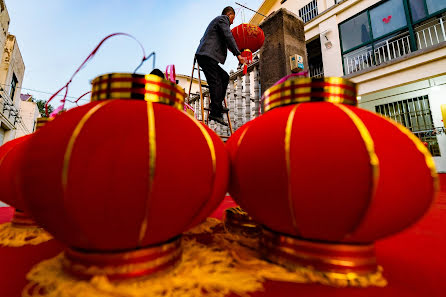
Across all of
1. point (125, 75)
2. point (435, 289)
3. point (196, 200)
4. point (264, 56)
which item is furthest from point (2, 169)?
point (264, 56)

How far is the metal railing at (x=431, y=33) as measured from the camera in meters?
5.00

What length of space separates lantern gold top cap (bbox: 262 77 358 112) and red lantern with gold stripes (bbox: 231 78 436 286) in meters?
0.06

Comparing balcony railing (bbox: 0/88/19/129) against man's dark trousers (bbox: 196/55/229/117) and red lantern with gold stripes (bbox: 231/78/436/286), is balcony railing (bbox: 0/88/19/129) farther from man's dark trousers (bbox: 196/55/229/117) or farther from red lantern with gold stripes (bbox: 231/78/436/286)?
red lantern with gold stripes (bbox: 231/78/436/286)

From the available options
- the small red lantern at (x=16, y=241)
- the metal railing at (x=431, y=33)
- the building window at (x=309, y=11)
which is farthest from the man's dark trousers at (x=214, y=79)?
the building window at (x=309, y=11)

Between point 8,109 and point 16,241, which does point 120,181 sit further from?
point 8,109

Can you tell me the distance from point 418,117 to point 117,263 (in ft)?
23.9

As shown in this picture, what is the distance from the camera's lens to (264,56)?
2734 millimetres

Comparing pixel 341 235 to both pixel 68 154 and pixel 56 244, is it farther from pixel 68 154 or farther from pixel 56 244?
pixel 56 244

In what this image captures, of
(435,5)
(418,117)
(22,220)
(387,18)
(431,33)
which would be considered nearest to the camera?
(22,220)

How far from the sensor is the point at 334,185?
0.39 metres

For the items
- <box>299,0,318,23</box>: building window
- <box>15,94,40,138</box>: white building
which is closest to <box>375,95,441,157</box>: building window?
<box>299,0,318,23</box>: building window

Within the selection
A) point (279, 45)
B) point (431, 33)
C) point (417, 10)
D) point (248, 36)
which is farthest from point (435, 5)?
point (248, 36)

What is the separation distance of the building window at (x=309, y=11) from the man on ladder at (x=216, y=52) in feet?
24.9

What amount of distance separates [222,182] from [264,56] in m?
2.61
